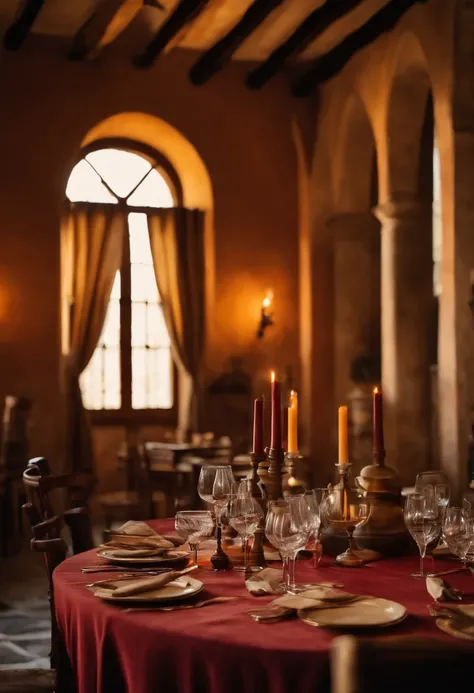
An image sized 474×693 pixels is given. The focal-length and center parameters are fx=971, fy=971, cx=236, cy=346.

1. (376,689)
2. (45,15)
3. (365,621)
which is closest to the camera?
(376,689)

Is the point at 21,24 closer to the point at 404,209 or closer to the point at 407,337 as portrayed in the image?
the point at 404,209

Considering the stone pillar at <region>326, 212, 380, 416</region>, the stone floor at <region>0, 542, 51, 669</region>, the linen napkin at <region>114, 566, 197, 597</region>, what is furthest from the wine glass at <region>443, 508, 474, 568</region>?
the stone pillar at <region>326, 212, 380, 416</region>

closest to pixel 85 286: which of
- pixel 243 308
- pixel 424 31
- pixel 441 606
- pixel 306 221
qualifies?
pixel 243 308

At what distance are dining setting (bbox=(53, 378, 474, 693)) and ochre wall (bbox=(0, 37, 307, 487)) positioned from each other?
5.88m

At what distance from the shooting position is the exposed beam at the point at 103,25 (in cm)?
817

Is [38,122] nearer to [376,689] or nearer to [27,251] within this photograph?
[27,251]

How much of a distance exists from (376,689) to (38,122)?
27.9 feet

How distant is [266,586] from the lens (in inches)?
94.9

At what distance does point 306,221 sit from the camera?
31.8ft

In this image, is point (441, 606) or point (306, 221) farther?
point (306, 221)

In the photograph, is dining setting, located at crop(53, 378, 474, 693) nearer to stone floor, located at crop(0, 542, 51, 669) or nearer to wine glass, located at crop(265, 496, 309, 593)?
wine glass, located at crop(265, 496, 309, 593)

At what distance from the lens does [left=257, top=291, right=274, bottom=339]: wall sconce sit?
378 inches

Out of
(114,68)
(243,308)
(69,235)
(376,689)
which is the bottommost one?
(376,689)

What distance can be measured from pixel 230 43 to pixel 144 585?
6.99 meters
